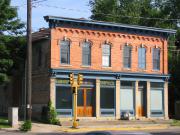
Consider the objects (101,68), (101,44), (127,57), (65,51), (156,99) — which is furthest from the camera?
(156,99)

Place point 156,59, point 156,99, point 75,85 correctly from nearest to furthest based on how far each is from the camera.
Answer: point 75,85, point 156,99, point 156,59

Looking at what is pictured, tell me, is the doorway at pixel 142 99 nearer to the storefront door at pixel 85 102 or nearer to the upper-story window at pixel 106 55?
the upper-story window at pixel 106 55

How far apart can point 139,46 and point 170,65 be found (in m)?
10.4

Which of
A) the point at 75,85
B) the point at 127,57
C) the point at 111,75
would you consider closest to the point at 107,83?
the point at 111,75

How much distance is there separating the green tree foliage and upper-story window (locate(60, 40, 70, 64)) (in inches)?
135

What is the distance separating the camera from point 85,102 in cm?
4269

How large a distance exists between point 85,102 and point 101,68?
346 cm

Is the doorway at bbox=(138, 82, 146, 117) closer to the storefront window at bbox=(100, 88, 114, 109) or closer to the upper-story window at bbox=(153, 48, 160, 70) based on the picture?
the upper-story window at bbox=(153, 48, 160, 70)

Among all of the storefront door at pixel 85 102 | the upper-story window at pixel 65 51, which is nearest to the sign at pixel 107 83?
the storefront door at pixel 85 102

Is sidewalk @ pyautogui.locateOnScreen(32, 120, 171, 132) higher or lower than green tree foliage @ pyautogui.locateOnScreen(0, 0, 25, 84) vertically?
lower

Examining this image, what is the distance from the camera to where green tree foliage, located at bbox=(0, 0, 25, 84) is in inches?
1532

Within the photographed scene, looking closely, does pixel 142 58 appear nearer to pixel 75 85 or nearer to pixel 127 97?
pixel 127 97

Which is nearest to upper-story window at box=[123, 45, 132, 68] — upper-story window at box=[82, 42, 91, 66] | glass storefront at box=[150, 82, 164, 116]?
glass storefront at box=[150, 82, 164, 116]

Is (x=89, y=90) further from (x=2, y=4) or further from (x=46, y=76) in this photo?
(x=2, y=4)
